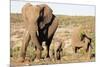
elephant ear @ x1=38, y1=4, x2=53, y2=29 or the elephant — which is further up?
elephant ear @ x1=38, y1=4, x2=53, y2=29

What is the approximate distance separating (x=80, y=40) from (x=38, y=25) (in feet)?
1.90

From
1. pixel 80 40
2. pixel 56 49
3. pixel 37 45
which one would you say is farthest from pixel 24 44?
pixel 80 40

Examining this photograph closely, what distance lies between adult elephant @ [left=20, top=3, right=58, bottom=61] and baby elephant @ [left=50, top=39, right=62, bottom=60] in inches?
2.4

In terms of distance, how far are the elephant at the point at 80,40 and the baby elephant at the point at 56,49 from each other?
19 centimetres

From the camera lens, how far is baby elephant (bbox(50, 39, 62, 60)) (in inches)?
96.6

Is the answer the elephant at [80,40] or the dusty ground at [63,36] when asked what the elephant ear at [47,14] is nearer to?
the dusty ground at [63,36]

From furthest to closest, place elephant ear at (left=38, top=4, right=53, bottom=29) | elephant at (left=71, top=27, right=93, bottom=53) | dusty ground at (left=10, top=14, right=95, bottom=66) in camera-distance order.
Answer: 1. elephant at (left=71, top=27, right=93, bottom=53)
2. elephant ear at (left=38, top=4, right=53, bottom=29)
3. dusty ground at (left=10, top=14, right=95, bottom=66)

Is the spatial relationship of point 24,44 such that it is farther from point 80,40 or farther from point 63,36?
point 80,40

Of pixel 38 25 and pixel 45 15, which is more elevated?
pixel 45 15

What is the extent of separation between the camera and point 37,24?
7.81 ft

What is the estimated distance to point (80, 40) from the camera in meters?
2.60

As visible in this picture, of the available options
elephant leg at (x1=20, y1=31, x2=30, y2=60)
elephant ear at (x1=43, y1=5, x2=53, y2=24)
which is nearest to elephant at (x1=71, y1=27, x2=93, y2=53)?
elephant ear at (x1=43, y1=5, x2=53, y2=24)

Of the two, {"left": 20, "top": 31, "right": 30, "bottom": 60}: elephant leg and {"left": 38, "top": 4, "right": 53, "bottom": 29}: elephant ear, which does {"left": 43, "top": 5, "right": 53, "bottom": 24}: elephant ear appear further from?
{"left": 20, "top": 31, "right": 30, "bottom": 60}: elephant leg

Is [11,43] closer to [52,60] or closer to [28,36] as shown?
[28,36]
